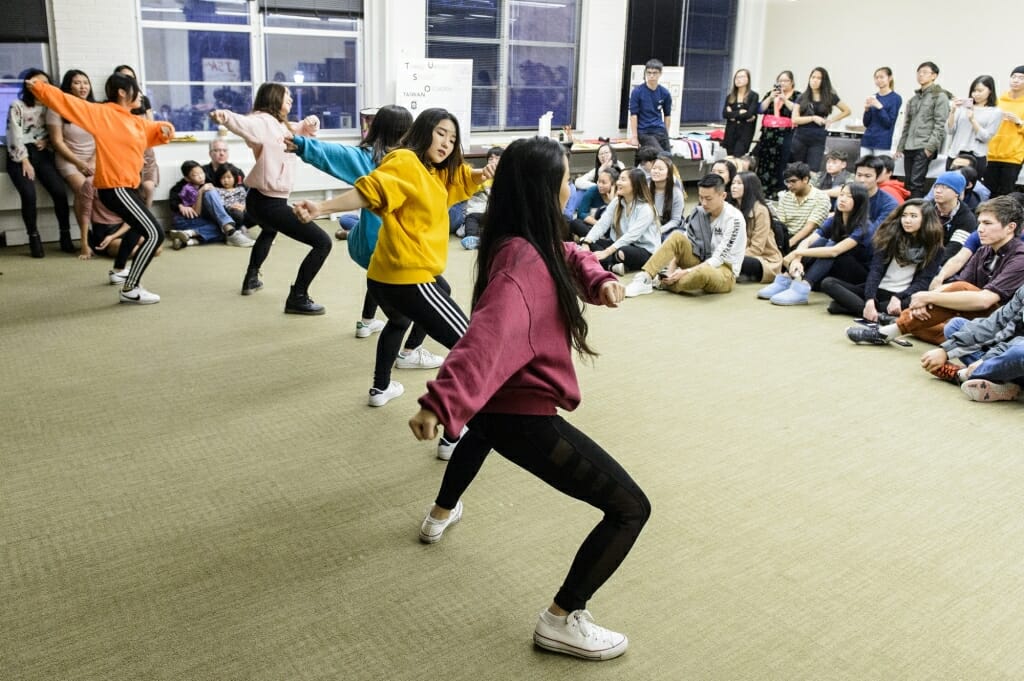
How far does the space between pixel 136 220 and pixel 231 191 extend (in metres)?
2.28

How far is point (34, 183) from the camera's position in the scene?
654 cm

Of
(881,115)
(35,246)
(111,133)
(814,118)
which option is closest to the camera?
(111,133)

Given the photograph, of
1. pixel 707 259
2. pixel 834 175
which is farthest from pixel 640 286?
pixel 834 175

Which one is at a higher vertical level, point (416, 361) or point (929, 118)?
point (929, 118)

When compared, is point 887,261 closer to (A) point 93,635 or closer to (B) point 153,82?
(A) point 93,635

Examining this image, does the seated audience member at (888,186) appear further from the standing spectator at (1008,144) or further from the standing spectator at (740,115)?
the standing spectator at (740,115)

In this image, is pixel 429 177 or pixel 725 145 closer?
pixel 429 177

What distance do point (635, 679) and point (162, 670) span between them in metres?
1.13

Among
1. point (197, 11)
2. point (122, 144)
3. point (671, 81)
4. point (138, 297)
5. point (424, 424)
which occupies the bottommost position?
point (138, 297)

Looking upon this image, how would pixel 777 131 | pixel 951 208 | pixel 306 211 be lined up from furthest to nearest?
1. pixel 777 131
2. pixel 951 208
3. pixel 306 211

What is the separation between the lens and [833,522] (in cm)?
288

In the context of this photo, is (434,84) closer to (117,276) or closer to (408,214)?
(117,276)

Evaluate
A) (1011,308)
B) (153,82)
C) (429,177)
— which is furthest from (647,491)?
(153,82)

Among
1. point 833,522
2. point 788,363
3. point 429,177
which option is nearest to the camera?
point 833,522
